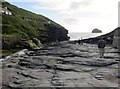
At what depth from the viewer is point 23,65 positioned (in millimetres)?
27328

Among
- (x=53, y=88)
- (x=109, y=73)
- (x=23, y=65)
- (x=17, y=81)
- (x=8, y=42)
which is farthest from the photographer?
(x=8, y=42)

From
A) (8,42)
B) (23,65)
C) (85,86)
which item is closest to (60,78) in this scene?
(85,86)

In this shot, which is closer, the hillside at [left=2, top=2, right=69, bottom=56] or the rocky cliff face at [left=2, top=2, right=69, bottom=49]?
the hillside at [left=2, top=2, right=69, bottom=56]

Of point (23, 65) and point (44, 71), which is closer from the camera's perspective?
point (44, 71)

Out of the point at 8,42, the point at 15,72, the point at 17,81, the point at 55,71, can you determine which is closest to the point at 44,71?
the point at 55,71

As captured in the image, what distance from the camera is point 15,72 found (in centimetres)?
2302

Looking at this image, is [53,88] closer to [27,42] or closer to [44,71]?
[44,71]

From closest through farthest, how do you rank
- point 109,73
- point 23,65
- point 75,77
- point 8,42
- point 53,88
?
point 53,88
point 75,77
point 109,73
point 23,65
point 8,42

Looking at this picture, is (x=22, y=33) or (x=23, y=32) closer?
(x=22, y=33)

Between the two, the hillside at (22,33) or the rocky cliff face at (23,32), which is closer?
the hillside at (22,33)

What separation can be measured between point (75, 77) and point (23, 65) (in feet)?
27.3

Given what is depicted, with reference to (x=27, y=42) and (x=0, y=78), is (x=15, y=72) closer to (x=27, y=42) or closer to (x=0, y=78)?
(x=0, y=78)

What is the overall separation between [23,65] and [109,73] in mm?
9061

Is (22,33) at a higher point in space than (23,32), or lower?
lower
